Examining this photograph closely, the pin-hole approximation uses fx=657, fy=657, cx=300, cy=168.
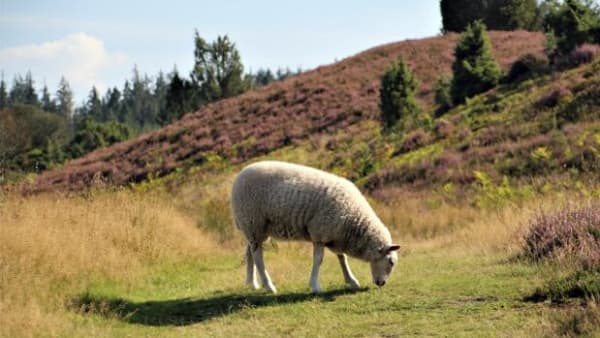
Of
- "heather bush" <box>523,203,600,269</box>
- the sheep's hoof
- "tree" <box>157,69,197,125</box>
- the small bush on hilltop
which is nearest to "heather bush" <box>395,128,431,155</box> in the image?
the small bush on hilltop

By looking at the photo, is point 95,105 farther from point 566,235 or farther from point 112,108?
point 566,235

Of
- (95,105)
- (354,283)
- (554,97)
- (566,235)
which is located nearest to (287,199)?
(354,283)

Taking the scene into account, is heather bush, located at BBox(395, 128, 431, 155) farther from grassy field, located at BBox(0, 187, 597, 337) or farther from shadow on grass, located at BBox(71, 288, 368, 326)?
shadow on grass, located at BBox(71, 288, 368, 326)

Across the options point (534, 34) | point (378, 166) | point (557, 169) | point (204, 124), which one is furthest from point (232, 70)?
point (557, 169)

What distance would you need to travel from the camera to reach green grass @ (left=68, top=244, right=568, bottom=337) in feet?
26.2

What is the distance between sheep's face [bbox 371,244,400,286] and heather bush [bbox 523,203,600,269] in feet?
7.96

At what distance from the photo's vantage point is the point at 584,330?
5977 millimetres

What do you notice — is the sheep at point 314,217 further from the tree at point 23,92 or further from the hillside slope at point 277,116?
the tree at point 23,92

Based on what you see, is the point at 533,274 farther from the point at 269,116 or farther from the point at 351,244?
the point at 269,116

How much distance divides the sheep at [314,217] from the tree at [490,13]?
48480 mm

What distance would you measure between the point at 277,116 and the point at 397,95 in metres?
11.6

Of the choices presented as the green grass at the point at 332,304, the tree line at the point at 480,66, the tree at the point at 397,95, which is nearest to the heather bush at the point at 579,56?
the tree line at the point at 480,66

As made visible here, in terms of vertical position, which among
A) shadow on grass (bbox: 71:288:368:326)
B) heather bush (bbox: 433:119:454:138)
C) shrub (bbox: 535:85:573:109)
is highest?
shrub (bbox: 535:85:573:109)

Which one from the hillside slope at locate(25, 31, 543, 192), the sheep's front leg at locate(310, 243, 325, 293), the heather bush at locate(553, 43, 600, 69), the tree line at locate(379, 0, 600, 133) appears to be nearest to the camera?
the sheep's front leg at locate(310, 243, 325, 293)
